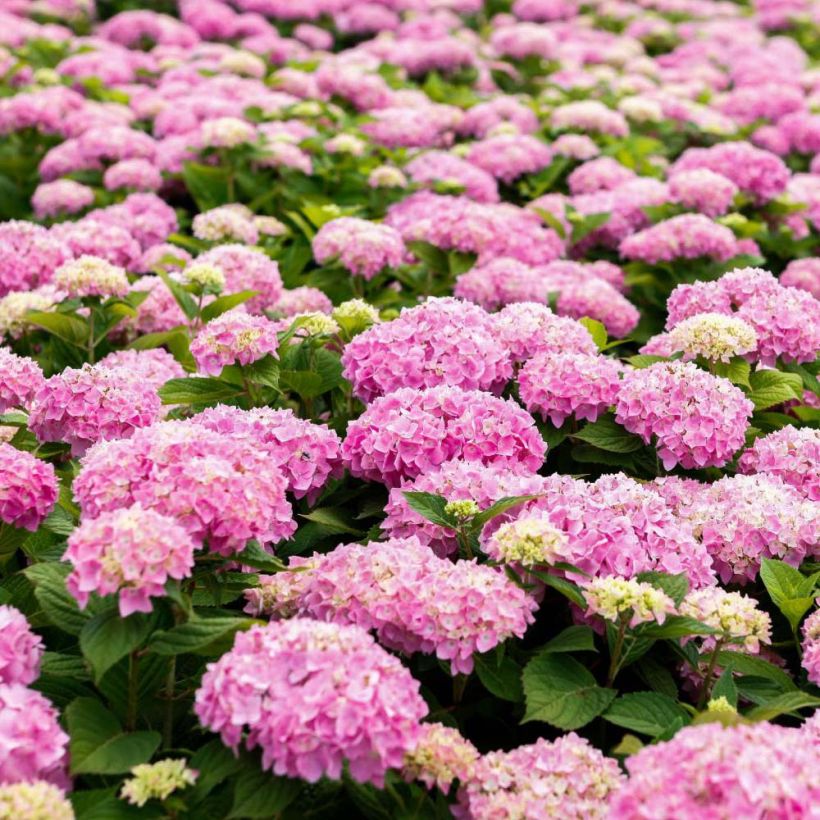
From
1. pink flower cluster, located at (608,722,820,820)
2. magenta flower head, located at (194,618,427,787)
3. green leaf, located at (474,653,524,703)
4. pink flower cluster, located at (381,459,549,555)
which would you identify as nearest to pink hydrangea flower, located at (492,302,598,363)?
pink flower cluster, located at (381,459,549,555)

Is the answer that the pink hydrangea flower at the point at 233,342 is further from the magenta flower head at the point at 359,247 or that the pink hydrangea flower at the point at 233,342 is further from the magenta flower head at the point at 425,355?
the magenta flower head at the point at 359,247

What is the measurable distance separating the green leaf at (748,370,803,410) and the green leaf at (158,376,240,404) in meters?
1.62

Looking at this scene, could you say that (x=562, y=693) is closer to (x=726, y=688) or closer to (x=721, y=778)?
(x=726, y=688)

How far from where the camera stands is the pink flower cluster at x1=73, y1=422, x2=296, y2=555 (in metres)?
2.36

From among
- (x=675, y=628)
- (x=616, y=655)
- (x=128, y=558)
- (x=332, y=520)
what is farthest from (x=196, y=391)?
(x=675, y=628)

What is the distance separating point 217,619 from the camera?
2342 millimetres

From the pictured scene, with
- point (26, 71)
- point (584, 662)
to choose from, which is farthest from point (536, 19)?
point (584, 662)

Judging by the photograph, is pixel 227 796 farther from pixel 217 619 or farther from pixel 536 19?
pixel 536 19

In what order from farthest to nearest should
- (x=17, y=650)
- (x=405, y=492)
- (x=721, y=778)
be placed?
1. (x=405, y=492)
2. (x=17, y=650)
3. (x=721, y=778)

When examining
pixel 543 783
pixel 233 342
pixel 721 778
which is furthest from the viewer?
pixel 233 342

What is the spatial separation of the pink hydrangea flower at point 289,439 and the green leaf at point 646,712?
3.28 feet

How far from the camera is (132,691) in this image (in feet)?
7.88

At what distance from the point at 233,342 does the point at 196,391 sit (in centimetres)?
23

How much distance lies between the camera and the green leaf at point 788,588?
2820 millimetres
